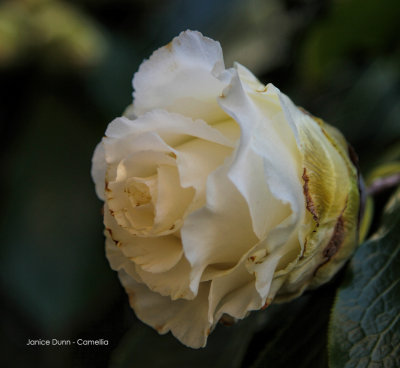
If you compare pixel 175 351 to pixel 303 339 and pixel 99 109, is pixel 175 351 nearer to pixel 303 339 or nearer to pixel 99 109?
pixel 303 339

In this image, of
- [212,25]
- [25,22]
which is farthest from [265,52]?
[25,22]

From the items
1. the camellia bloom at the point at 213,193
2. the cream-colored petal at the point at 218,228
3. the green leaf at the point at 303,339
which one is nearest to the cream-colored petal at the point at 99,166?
the camellia bloom at the point at 213,193

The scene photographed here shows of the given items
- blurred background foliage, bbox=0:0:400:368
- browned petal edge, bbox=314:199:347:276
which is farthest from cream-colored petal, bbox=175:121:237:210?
blurred background foliage, bbox=0:0:400:368

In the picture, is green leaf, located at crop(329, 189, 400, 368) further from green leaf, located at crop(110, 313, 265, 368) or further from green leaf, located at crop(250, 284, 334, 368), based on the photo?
green leaf, located at crop(110, 313, 265, 368)

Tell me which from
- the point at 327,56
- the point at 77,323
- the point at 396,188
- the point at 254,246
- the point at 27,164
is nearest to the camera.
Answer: the point at 254,246

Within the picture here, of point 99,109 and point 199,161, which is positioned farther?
point 99,109

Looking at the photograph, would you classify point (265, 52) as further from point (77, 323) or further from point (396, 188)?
point (77, 323)

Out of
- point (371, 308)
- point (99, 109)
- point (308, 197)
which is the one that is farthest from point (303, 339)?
point (99, 109)
